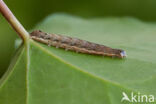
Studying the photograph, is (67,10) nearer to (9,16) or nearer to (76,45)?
(76,45)

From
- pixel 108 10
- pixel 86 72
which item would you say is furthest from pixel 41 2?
pixel 86 72

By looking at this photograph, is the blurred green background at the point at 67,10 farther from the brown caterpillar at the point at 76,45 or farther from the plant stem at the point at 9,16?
the plant stem at the point at 9,16

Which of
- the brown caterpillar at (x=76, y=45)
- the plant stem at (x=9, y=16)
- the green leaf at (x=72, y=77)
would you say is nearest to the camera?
the green leaf at (x=72, y=77)

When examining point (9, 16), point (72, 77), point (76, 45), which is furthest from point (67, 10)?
point (72, 77)

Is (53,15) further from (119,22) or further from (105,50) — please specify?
(105,50)

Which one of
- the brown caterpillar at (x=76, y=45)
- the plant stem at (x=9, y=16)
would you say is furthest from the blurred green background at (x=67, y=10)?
the plant stem at (x=9, y=16)

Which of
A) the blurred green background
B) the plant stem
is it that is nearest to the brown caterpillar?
the plant stem
